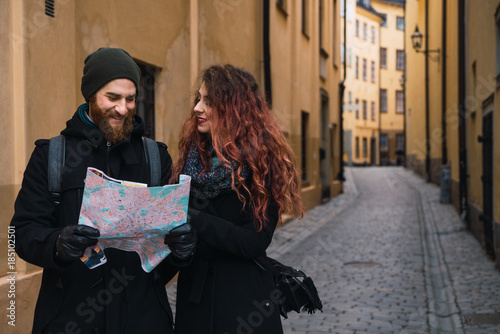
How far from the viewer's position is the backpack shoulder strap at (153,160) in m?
2.42

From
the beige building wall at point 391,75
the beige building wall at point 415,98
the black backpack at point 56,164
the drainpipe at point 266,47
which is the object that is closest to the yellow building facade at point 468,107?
the beige building wall at point 415,98

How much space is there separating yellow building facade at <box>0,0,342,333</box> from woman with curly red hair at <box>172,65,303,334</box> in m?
0.76

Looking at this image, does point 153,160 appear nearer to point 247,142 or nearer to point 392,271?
point 247,142

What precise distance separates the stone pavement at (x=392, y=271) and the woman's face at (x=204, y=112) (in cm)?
348

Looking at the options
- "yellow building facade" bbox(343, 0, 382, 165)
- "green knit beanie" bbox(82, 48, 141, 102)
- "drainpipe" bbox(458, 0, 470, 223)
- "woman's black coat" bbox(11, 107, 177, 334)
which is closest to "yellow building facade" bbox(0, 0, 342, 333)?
"green knit beanie" bbox(82, 48, 141, 102)

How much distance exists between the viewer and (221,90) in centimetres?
247

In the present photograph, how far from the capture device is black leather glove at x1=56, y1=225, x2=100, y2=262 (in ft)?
6.54

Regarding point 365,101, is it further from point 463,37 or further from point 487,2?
point 487,2

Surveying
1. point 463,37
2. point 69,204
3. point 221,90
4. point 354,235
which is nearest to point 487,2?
point 463,37

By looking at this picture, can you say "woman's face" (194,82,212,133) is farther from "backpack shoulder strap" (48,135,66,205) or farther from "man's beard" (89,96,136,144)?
"backpack shoulder strap" (48,135,66,205)

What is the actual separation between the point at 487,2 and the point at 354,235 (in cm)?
493

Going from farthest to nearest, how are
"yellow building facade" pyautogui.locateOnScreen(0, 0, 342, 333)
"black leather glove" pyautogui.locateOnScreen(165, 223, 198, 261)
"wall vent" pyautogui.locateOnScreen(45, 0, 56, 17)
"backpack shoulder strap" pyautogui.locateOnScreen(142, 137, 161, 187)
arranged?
"wall vent" pyautogui.locateOnScreen(45, 0, 56, 17) < "yellow building facade" pyautogui.locateOnScreen(0, 0, 342, 333) < "backpack shoulder strap" pyautogui.locateOnScreen(142, 137, 161, 187) < "black leather glove" pyautogui.locateOnScreen(165, 223, 198, 261)

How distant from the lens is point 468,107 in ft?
39.0

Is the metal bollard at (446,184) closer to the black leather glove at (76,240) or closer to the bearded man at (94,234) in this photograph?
the bearded man at (94,234)
